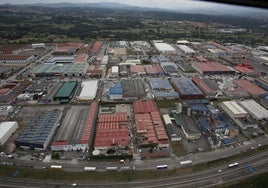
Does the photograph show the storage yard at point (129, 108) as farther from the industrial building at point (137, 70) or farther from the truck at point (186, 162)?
the truck at point (186, 162)

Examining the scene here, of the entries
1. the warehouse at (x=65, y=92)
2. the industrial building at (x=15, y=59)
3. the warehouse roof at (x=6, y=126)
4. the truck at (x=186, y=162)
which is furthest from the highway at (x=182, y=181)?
the industrial building at (x=15, y=59)

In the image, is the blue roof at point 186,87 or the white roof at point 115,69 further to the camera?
the white roof at point 115,69

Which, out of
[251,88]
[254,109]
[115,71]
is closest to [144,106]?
[254,109]

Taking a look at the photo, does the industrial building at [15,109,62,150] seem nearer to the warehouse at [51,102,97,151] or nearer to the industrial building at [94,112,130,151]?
the warehouse at [51,102,97,151]

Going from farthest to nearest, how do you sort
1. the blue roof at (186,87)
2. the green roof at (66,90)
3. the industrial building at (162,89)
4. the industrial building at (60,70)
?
the industrial building at (60,70) → the blue roof at (186,87) → the industrial building at (162,89) → the green roof at (66,90)

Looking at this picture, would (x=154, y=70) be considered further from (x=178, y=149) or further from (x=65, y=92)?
(x=178, y=149)

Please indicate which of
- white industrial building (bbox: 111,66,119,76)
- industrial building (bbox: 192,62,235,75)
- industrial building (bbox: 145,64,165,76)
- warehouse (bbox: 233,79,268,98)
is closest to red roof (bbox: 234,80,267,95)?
warehouse (bbox: 233,79,268,98)

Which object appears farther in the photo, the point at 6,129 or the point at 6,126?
the point at 6,126
